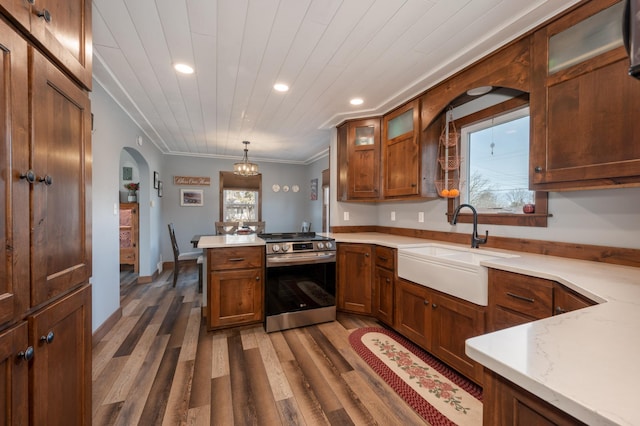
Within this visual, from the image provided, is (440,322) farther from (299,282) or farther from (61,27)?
(61,27)

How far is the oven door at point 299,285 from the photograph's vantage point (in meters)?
2.69

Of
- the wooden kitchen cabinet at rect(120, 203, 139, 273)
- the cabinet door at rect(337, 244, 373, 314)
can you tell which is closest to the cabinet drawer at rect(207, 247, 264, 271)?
the cabinet door at rect(337, 244, 373, 314)

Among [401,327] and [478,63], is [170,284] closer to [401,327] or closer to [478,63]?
[401,327]

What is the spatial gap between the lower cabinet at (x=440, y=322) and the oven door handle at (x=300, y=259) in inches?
30.5

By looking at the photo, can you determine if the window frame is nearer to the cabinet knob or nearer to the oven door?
the oven door

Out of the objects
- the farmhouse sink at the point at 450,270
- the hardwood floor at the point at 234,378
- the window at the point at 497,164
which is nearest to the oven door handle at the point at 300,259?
the hardwood floor at the point at 234,378

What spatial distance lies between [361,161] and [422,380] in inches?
92.3

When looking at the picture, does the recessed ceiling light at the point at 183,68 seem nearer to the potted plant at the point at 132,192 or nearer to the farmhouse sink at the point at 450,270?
the farmhouse sink at the point at 450,270

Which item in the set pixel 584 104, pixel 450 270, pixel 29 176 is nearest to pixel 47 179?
pixel 29 176

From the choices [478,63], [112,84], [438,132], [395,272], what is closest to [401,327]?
[395,272]

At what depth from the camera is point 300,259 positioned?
2777 millimetres

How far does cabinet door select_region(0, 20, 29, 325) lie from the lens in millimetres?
766

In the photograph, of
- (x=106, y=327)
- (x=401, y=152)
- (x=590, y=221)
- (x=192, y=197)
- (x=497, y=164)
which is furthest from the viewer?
(x=192, y=197)

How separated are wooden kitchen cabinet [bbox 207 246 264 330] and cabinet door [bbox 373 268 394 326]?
3.92ft
